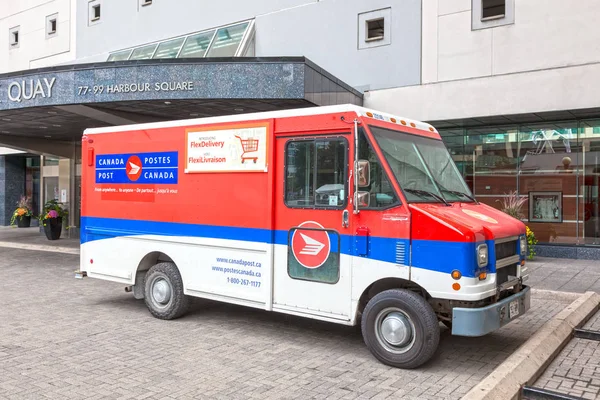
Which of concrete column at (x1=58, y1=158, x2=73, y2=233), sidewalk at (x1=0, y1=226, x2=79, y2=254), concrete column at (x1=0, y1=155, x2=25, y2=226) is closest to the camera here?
sidewalk at (x1=0, y1=226, x2=79, y2=254)

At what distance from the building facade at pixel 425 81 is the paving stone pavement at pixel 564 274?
1080mm

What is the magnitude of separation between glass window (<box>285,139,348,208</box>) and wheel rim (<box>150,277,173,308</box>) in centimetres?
237

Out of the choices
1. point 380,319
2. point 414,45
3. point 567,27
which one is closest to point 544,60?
point 567,27

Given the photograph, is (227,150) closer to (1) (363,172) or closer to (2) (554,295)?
(1) (363,172)

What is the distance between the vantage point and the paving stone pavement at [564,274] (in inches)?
387

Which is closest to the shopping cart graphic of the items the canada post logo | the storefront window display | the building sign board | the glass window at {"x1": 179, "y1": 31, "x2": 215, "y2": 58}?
the canada post logo

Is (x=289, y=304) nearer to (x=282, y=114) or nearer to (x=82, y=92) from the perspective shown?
(x=282, y=114)

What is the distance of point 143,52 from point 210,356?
16.6 metres

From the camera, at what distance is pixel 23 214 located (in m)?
24.2

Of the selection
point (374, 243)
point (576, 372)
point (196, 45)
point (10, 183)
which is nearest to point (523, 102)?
point (576, 372)

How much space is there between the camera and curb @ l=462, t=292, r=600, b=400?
4.40m

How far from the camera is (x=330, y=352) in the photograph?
20.1ft

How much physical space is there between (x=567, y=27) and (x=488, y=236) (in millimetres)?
9500

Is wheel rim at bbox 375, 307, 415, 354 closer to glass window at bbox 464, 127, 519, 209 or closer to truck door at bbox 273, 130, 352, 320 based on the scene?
truck door at bbox 273, 130, 352, 320
